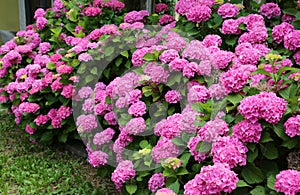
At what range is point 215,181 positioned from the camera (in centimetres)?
148

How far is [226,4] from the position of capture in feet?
9.16

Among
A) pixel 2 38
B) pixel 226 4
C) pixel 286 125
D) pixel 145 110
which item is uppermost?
pixel 226 4

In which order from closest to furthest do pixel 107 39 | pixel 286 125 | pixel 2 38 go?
pixel 286 125, pixel 107 39, pixel 2 38

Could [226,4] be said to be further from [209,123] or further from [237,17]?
[209,123]

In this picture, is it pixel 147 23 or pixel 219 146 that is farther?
pixel 147 23

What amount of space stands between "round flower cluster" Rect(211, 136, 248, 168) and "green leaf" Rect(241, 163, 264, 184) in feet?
0.21

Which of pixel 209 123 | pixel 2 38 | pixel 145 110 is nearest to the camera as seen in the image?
pixel 209 123

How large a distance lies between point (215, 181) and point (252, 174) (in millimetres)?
299

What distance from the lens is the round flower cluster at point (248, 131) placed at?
164 cm

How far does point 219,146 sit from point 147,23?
195 cm

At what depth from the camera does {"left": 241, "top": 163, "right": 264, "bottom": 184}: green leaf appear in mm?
1689

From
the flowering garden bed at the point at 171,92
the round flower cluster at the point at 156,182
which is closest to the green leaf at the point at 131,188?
the flowering garden bed at the point at 171,92

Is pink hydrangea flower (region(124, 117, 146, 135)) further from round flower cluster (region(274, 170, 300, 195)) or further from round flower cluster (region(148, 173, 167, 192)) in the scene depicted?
round flower cluster (region(274, 170, 300, 195))

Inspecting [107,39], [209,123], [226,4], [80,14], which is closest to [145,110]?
[209,123]
